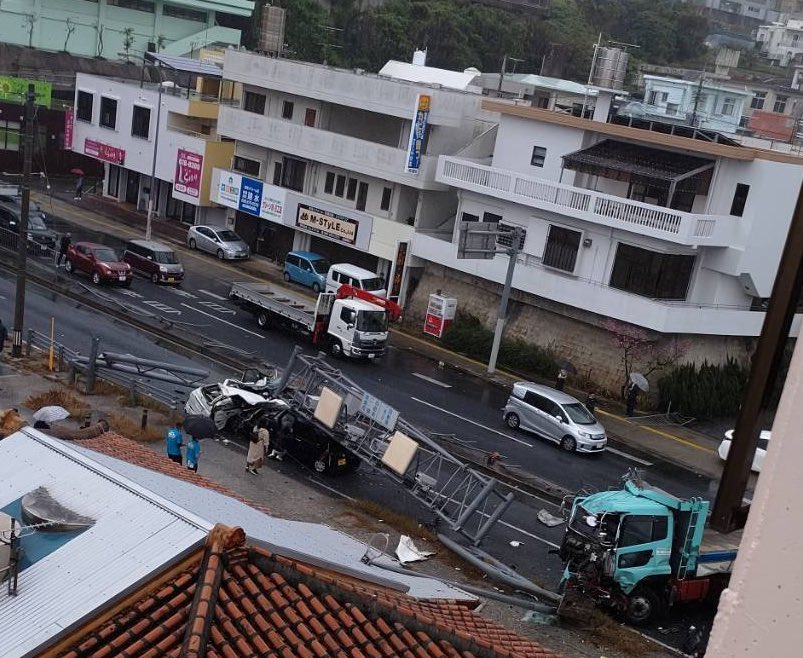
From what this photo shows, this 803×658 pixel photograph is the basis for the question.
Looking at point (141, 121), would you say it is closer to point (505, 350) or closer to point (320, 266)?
point (320, 266)

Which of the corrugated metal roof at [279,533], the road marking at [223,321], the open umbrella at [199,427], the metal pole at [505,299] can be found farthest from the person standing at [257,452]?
the metal pole at [505,299]

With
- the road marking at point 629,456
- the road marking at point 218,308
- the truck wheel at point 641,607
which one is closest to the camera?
the truck wheel at point 641,607

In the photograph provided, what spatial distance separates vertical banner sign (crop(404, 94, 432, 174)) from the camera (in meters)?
42.2

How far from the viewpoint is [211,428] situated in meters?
25.0

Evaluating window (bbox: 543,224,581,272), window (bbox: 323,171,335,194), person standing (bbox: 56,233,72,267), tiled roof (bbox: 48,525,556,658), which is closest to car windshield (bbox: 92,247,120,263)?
person standing (bbox: 56,233,72,267)

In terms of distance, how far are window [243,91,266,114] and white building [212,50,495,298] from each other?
6 centimetres

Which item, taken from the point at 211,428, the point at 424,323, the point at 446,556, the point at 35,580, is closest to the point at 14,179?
the point at 424,323

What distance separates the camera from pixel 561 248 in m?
39.0

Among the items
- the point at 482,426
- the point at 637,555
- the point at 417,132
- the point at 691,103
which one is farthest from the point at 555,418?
the point at 691,103

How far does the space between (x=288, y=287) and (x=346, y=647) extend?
121 ft

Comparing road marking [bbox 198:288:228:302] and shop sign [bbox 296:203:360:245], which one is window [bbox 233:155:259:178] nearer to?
shop sign [bbox 296:203:360:245]

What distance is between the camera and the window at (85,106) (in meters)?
58.2

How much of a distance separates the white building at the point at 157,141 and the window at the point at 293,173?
499 cm

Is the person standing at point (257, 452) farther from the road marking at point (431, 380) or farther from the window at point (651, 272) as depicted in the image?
the window at point (651, 272)
